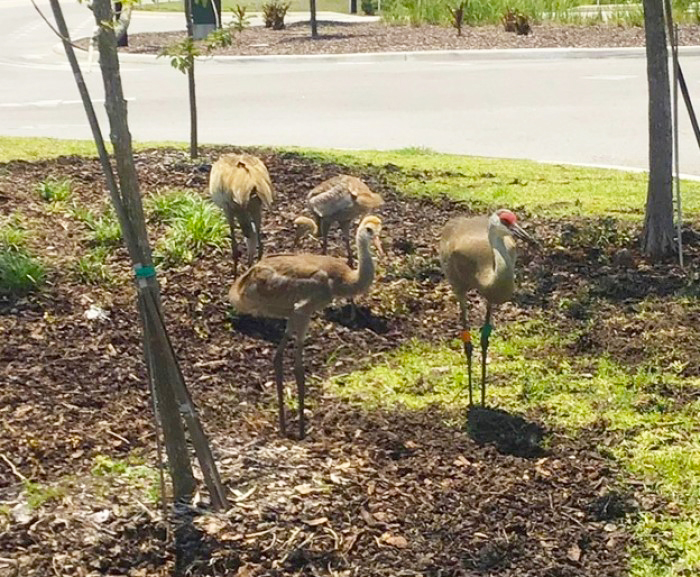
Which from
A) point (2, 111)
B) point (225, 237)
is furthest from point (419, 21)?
point (225, 237)

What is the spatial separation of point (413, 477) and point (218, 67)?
18160 millimetres

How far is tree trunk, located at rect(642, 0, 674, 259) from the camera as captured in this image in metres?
8.63

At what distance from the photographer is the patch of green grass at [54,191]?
10.0 meters

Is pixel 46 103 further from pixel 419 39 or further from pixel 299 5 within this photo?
pixel 299 5

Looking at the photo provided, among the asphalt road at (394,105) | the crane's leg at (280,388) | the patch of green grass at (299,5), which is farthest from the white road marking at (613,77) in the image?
the patch of green grass at (299,5)

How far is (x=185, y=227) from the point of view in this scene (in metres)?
9.16

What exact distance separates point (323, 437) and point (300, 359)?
43 centimetres

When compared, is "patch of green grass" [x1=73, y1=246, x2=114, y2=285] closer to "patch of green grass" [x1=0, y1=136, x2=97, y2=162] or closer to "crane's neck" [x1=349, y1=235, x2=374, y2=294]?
"crane's neck" [x1=349, y1=235, x2=374, y2=294]

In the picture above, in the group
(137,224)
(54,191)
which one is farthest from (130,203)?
(54,191)

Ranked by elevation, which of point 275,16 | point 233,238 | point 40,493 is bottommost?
point 40,493

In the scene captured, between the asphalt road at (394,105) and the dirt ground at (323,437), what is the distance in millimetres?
4877

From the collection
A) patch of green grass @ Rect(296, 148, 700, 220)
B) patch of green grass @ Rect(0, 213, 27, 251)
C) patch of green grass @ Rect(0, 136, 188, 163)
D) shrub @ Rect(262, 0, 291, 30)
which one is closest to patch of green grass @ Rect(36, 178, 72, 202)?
patch of green grass @ Rect(0, 213, 27, 251)

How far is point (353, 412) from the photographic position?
6.62 meters

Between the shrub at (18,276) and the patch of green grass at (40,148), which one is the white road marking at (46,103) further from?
the shrub at (18,276)
